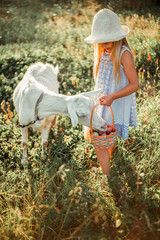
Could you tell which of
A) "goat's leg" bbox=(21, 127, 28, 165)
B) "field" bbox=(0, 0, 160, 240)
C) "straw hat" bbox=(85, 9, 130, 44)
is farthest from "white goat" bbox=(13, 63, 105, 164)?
"straw hat" bbox=(85, 9, 130, 44)

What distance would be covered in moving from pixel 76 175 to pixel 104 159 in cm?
48

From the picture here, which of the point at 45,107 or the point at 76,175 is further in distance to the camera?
the point at 76,175

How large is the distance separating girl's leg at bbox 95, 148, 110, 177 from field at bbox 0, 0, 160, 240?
4.5 inches

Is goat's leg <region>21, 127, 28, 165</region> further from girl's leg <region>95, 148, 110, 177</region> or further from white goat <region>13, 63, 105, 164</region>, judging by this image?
girl's leg <region>95, 148, 110, 177</region>

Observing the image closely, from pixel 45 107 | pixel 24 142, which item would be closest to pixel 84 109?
pixel 45 107

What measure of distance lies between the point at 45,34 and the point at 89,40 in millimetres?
7419

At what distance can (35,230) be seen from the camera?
7.00 feet

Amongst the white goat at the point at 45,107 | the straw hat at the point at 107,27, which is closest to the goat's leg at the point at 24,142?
the white goat at the point at 45,107

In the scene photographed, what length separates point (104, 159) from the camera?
2.70m

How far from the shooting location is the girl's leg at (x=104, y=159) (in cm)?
267

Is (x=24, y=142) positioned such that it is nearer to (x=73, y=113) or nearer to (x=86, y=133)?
(x=86, y=133)

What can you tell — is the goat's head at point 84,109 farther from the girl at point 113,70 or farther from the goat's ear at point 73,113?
the girl at point 113,70

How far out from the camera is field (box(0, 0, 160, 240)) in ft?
6.70

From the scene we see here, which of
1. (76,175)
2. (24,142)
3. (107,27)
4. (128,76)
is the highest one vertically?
(107,27)
